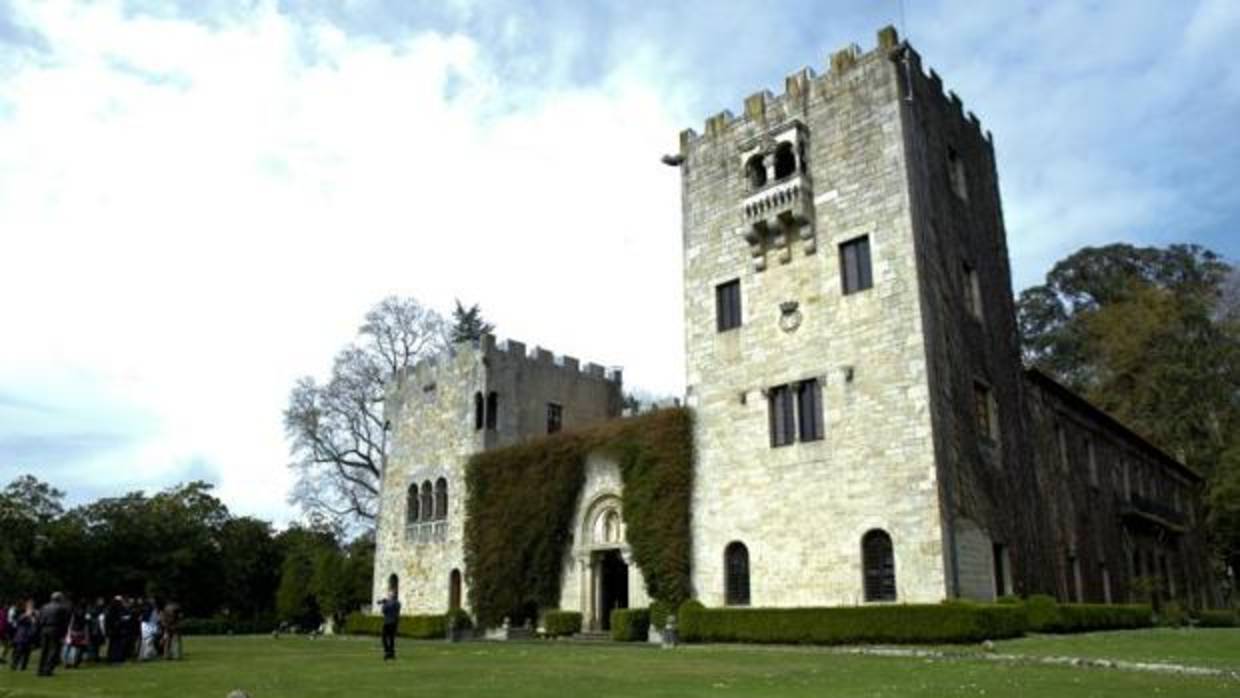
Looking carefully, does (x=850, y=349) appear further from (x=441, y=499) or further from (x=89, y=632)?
(x=441, y=499)

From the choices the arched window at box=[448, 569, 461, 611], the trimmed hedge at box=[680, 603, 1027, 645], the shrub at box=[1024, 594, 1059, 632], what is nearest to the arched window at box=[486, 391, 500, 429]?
the arched window at box=[448, 569, 461, 611]

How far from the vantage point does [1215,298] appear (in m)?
53.5

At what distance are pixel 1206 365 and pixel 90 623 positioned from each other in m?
47.3

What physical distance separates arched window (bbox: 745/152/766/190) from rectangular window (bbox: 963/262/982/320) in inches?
243

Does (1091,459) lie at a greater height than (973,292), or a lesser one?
lesser

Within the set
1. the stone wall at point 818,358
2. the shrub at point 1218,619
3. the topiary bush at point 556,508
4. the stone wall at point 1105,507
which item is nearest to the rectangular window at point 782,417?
the stone wall at point 818,358

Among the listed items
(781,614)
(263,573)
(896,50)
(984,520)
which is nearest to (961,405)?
(984,520)

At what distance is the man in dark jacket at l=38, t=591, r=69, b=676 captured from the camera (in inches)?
647

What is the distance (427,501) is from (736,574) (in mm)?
15870

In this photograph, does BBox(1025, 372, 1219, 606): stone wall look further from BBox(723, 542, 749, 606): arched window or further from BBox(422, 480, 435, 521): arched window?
BBox(422, 480, 435, 521): arched window

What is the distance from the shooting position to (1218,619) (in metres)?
30.7

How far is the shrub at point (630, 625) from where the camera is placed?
84.3 ft

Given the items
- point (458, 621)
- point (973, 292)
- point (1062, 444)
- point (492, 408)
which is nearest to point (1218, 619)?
point (1062, 444)

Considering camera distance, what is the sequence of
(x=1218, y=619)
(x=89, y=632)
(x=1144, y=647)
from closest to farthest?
(x=1144, y=647)
(x=89, y=632)
(x=1218, y=619)
